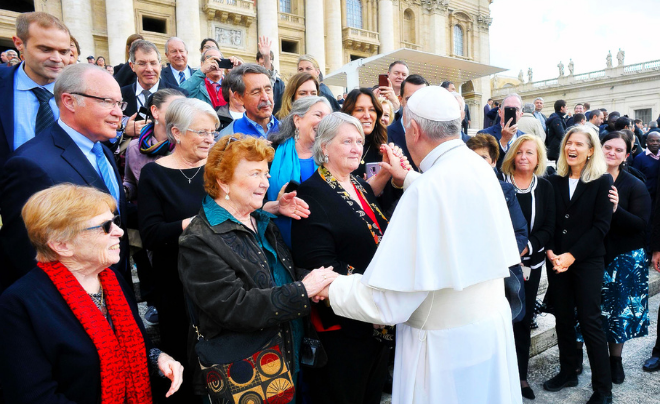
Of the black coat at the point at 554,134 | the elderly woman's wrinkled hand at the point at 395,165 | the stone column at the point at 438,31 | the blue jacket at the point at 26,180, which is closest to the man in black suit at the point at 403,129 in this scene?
the elderly woman's wrinkled hand at the point at 395,165

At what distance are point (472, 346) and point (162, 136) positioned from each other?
9.63ft

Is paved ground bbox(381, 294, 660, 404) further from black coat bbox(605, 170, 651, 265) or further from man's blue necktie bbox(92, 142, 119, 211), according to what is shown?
man's blue necktie bbox(92, 142, 119, 211)

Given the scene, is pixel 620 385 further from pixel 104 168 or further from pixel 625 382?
pixel 104 168

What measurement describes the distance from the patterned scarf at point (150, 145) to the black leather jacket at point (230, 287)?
134cm

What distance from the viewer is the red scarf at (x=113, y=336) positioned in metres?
1.90

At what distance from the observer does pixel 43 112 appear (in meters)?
3.18

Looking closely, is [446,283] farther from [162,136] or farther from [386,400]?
[162,136]

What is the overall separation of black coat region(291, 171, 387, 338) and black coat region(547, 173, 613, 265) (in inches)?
89.4

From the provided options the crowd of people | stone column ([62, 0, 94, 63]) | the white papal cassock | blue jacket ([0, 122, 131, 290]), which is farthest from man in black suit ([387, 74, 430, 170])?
stone column ([62, 0, 94, 63])

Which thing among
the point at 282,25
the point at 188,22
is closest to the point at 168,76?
the point at 188,22

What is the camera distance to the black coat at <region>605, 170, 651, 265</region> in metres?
4.20

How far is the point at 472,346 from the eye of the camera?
86.7 inches

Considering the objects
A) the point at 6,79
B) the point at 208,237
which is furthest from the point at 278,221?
the point at 6,79

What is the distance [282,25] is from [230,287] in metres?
28.5
